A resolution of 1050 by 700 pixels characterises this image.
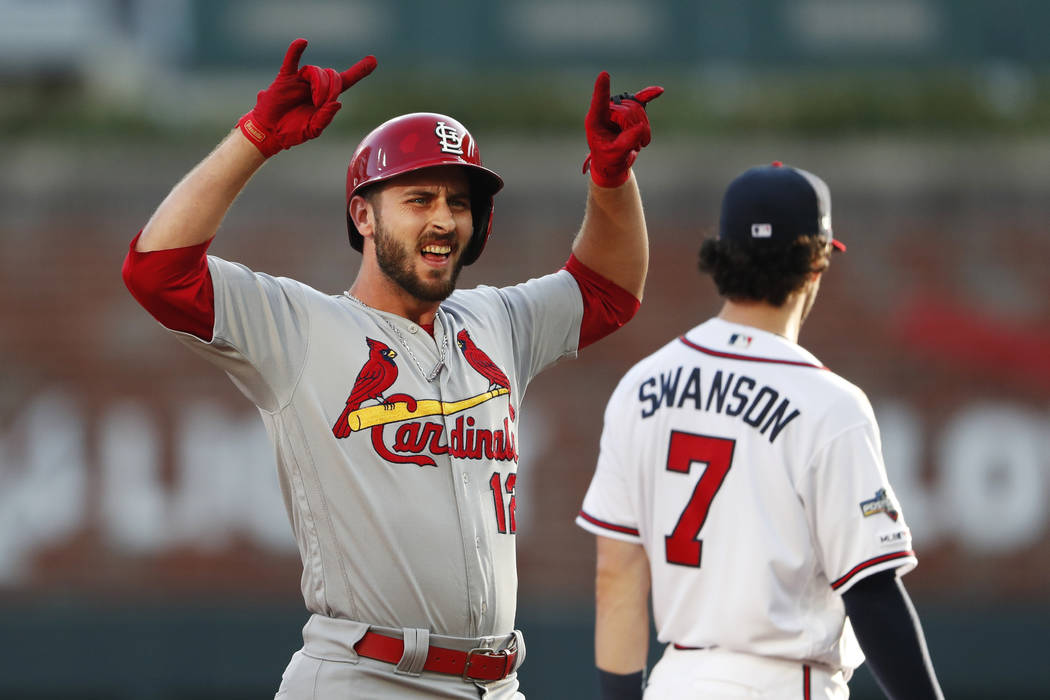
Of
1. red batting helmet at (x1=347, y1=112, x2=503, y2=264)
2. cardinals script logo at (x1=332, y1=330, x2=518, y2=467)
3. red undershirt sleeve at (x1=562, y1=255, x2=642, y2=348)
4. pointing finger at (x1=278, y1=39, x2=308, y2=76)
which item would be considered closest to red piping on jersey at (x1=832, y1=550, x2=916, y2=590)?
cardinals script logo at (x1=332, y1=330, x2=518, y2=467)

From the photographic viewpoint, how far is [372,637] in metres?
3.21

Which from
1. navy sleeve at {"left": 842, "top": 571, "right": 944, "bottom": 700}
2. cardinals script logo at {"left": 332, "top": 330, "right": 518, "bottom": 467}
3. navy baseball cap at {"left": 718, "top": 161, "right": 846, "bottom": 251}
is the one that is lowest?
navy sleeve at {"left": 842, "top": 571, "right": 944, "bottom": 700}

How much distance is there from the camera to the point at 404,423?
3.33 metres

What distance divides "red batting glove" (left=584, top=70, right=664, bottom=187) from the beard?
1.75ft

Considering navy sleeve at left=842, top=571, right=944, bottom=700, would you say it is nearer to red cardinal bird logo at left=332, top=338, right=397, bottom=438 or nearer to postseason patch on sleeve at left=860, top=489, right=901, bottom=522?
postseason patch on sleeve at left=860, top=489, right=901, bottom=522

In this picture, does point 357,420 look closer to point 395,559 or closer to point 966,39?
point 395,559

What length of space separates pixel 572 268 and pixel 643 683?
1329mm

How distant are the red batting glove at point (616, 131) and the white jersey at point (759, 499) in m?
0.63

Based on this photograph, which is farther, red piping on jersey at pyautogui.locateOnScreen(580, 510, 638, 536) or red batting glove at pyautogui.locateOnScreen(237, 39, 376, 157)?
red piping on jersey at pyautogui.locateOnScreen(580, 510, 638, 536)

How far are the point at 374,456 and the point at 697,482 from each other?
0.79 meters

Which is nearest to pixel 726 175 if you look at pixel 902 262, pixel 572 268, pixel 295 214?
pixel 902 262

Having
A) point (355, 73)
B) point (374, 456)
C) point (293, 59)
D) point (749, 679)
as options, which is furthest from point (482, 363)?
point (749, 679)

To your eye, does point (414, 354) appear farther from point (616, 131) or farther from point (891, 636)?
point (891, 636)

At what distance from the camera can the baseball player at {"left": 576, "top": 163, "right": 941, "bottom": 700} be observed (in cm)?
300
